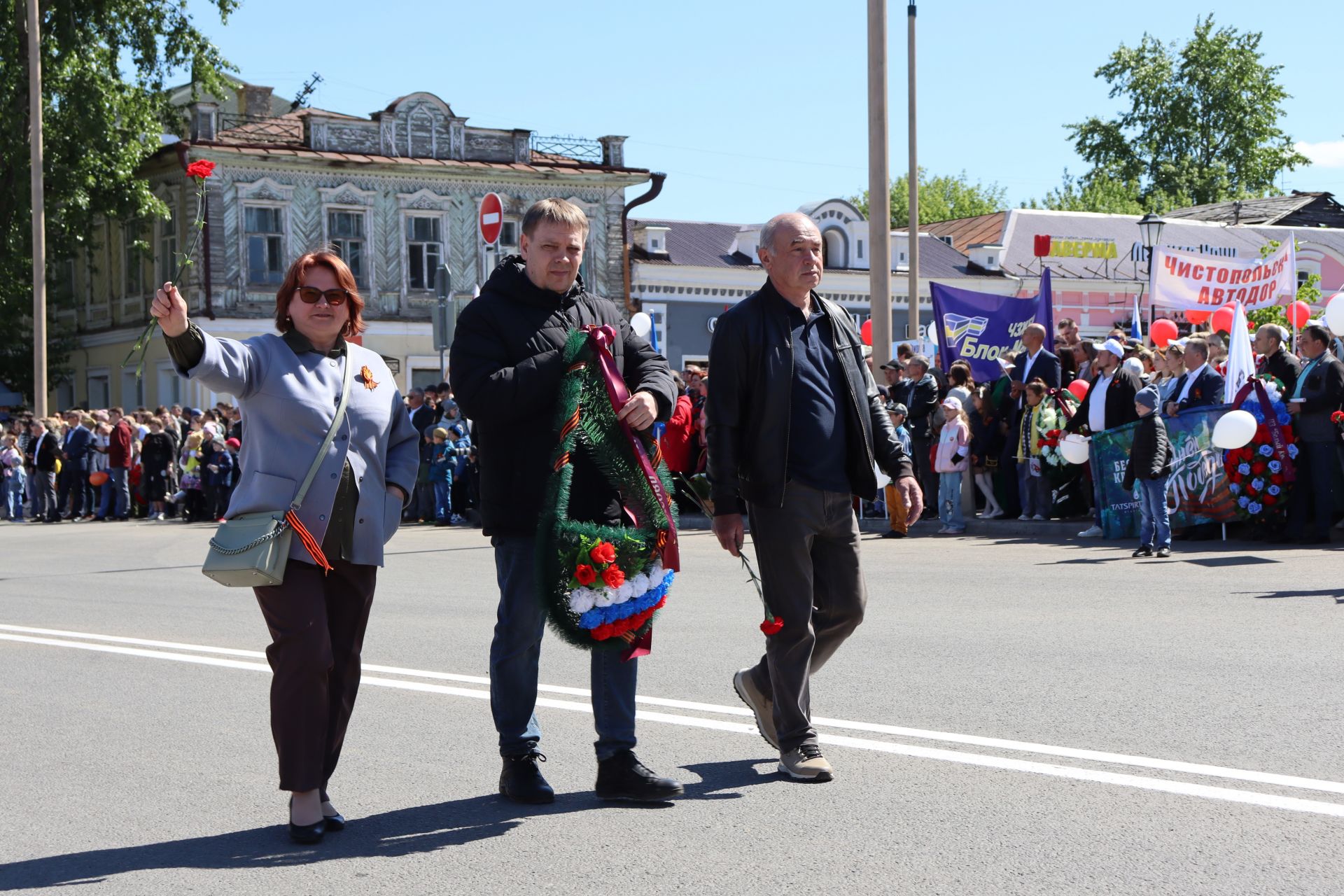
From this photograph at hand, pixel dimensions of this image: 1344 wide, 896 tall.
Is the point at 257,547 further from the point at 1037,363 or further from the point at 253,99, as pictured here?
the point at 253,99

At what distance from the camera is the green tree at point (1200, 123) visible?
79.8 meters

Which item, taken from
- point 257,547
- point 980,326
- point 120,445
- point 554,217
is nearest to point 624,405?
point 554,217

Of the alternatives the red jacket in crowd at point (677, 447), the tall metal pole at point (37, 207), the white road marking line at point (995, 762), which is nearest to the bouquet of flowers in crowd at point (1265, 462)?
the red jacket in crowd at point (677, 447)

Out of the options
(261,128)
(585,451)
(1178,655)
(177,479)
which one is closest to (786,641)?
(585,451)

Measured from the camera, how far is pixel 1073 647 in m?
8.85

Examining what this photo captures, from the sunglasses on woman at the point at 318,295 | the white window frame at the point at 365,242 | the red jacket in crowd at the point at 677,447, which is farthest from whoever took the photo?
the white window frame at the point at 365,242

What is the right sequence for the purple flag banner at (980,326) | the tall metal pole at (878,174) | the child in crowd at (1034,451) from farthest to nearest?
the purple flag banner at (980,326) < the tall metal pole at (878,174) < the child in crowd at (1034,451)

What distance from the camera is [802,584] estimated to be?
5.97 metres

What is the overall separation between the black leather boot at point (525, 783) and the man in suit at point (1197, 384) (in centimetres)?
1122

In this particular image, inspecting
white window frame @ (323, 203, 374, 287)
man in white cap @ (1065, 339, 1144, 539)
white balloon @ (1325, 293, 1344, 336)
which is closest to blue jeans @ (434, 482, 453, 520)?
man in white cap @ (1065, 339, 1144, 539)

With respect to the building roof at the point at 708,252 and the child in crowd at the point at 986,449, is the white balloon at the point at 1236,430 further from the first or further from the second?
the building roof at the point at 708,252

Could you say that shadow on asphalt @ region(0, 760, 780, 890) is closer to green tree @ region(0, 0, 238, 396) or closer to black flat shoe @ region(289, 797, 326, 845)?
black flat shoe @ region(289, 797, 326, 845)

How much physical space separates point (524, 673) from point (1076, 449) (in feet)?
38.8

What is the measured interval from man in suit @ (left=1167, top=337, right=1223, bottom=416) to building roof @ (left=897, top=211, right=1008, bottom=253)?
44.6 meters
